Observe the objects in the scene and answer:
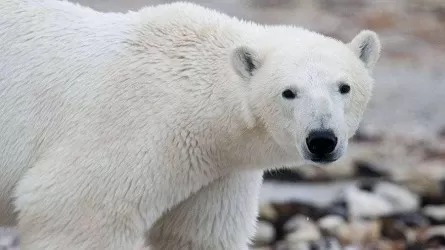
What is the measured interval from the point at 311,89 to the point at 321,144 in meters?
0.22

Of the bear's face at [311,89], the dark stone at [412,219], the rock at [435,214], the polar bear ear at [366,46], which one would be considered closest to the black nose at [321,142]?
the bear's face at [311,89]

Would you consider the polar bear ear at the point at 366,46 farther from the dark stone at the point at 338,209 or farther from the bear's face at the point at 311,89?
the dark stone at the point at 338,209

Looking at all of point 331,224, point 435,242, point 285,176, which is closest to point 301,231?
point 331,224

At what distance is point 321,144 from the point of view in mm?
4062

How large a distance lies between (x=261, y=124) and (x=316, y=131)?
1.20ft

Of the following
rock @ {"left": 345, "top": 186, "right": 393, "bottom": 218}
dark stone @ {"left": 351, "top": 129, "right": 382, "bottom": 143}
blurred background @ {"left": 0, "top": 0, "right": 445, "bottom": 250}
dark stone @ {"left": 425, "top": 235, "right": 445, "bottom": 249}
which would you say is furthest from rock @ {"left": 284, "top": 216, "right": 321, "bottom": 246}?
dark stone @ {"left": 351, "top": 129, "right": 382, "bottom": 143}

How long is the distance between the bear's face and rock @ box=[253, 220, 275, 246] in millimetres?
2922

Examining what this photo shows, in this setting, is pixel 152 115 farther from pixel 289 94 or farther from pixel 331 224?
pixel 331 224

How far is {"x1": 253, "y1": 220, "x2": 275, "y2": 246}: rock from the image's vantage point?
719 centimetres

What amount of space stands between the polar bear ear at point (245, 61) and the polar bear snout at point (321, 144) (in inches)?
16.9

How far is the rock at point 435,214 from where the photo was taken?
775 cm

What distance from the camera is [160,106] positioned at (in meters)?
4.52

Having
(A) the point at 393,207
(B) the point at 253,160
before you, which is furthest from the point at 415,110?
(B) the point at 253,160

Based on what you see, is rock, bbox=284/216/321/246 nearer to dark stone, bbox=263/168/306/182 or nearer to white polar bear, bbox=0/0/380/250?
dark stone, bbox=263/168/306/182
